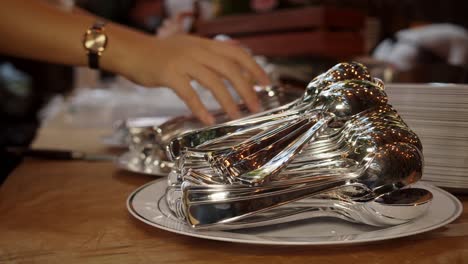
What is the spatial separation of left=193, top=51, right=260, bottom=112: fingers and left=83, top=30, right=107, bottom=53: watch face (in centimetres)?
13

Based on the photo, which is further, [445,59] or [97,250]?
[445,59]

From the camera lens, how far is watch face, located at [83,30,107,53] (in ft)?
2.04

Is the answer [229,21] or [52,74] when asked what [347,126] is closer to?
[229,21]

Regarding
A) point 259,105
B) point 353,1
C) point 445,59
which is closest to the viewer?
point 259,105

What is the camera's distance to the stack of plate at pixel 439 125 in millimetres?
448

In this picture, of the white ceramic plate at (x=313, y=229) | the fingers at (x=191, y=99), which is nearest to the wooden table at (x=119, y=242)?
the white ceramic plate at (x=313, y=229)

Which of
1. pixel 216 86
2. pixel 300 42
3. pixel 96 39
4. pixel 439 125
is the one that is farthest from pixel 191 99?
pixel 300 42

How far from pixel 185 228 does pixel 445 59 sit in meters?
1.50

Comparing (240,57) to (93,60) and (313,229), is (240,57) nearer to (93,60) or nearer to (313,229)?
(93,60)

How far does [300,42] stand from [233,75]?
75 cm

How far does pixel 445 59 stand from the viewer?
164 cm

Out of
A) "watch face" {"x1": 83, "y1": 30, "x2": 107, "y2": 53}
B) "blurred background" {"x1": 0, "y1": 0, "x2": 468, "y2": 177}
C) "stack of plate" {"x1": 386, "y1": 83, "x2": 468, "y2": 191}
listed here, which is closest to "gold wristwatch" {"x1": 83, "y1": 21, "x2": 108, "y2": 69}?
"watch face" {"x1": 83, "y1": 30, "x2": 107, "y2": 53}

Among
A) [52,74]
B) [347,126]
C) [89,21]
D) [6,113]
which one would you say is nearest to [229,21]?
[89,21]

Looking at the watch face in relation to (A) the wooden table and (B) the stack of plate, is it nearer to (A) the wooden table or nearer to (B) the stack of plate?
(A) the wooden table
